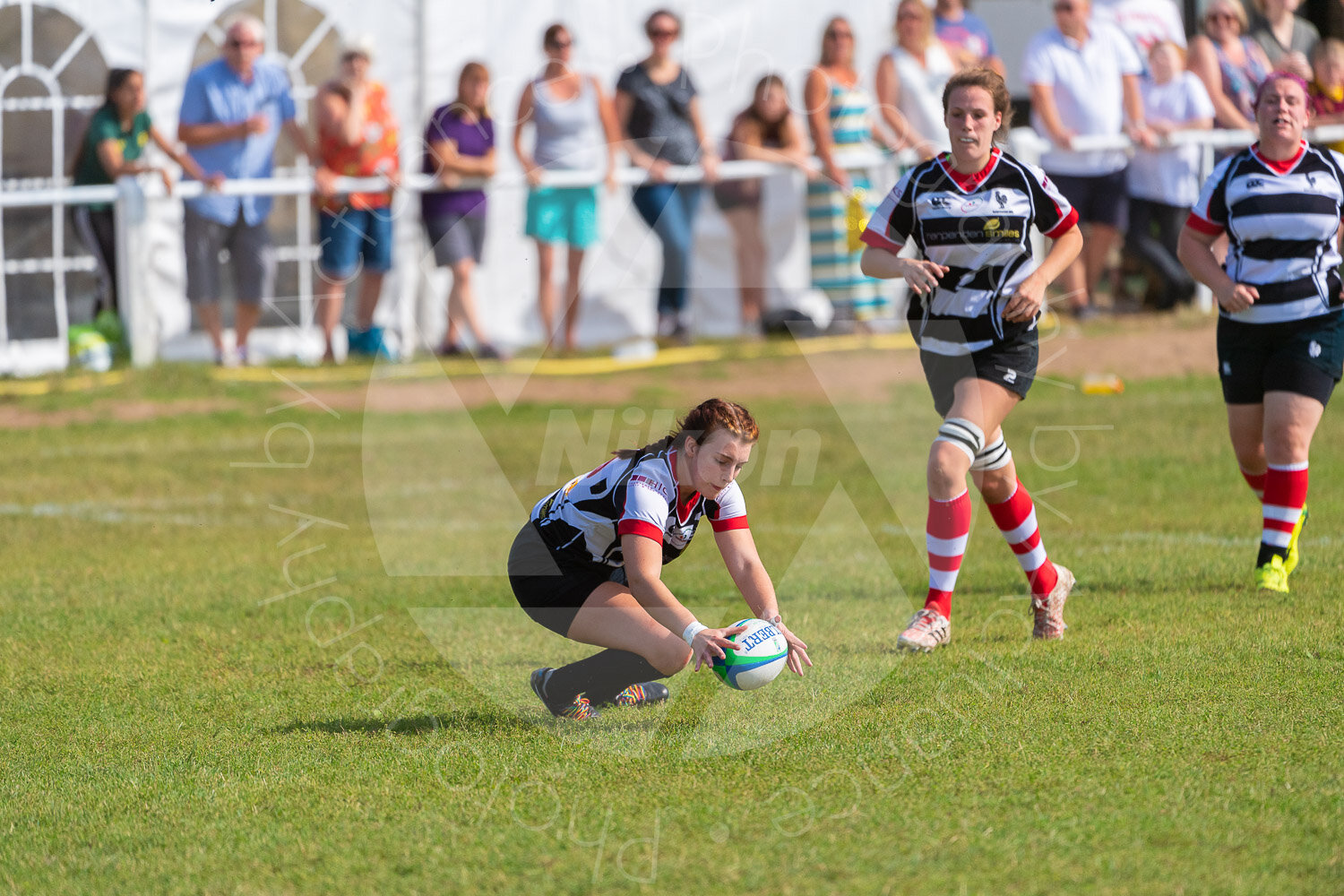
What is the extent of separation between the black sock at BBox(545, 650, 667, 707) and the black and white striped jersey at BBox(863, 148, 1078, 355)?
185cm

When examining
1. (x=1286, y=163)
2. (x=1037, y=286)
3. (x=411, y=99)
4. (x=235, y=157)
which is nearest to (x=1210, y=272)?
(x=1286, y=163)

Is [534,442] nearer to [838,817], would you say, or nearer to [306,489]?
[306,489]

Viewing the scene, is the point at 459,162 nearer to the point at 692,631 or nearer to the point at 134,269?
the point at 134,269

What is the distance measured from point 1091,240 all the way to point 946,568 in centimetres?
782

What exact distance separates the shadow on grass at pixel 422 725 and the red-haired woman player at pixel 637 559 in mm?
170

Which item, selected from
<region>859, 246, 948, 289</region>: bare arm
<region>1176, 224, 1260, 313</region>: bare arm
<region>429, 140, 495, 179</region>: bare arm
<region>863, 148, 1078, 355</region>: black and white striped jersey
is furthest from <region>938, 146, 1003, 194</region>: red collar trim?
<region>429, 140, 495, 179</region>: bare arm

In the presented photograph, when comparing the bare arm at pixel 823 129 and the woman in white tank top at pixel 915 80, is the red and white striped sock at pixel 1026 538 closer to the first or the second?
the woman in white tank top at pixel 915 80

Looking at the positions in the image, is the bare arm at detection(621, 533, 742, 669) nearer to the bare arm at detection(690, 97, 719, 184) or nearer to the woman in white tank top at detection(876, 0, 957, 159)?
the woman in white tank top at detection(876, 0, 957, 159)

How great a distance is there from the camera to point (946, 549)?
19.9 feet

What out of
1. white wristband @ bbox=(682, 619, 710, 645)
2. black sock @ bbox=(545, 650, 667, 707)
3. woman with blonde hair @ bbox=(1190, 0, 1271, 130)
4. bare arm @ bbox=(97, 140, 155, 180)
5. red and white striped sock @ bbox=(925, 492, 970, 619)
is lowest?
black sock @ bbox=(545, 650, 667, 707)

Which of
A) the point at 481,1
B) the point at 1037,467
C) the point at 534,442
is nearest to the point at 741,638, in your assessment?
the point at 1037,467

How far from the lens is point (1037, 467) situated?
33.2 feet

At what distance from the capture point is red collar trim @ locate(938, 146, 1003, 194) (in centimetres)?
606

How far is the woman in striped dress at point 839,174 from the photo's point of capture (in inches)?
516
